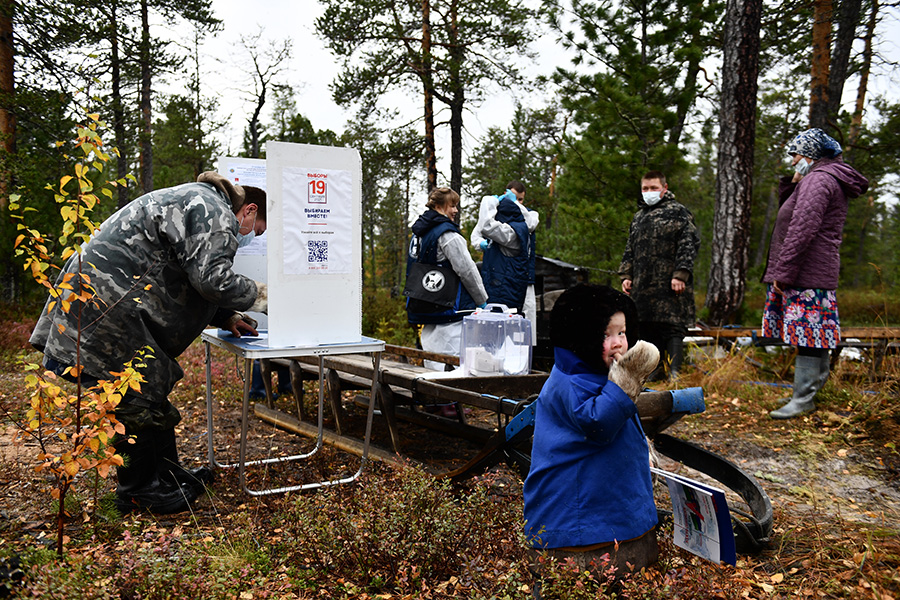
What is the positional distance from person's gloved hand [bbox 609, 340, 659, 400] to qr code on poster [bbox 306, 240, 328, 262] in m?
1.93

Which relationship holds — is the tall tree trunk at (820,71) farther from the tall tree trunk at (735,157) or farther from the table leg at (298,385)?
the table leg at (298,385)

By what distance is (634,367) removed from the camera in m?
2.17

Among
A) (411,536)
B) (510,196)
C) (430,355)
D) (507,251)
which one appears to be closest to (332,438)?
(430,355)

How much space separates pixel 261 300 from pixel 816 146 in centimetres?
458

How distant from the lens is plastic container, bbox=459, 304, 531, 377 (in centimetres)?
380

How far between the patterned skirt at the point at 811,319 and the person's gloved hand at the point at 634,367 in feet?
11.5

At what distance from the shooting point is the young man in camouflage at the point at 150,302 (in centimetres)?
326

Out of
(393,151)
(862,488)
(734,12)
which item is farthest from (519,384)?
(393,151)

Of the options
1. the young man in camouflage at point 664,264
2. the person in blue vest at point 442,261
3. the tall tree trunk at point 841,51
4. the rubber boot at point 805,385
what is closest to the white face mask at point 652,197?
the young man in camouflage at point 664,264

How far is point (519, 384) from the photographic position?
12.1 ft

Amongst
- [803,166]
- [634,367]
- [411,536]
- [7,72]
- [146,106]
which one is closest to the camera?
[634,367]

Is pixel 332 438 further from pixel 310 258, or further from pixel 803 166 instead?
pixel 803 166

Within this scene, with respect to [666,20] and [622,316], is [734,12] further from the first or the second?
[622,316]

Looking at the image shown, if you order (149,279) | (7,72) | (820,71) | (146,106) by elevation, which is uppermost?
(146,106)
